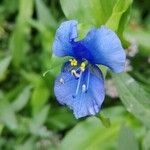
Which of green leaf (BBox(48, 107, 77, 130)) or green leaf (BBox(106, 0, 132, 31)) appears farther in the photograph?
green leaf (BBox(48, 107, 77, 130))

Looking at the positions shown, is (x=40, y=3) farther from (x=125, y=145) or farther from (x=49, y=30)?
(x=125, y=145)

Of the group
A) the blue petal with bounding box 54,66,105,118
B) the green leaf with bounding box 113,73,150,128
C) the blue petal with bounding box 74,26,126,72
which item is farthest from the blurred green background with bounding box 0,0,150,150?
the blue petal with bounding box 74,26,126,72

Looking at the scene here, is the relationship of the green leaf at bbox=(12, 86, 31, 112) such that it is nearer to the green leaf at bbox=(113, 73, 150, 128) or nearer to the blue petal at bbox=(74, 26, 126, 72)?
the green leaf at bbox=(113, 73, 150, 128)

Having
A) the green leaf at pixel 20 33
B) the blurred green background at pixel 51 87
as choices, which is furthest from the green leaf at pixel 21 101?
the green leaf at pixel 20 33

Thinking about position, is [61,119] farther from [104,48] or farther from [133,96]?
[104,48]

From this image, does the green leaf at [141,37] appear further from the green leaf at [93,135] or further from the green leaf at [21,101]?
the green leaf at [21,101]

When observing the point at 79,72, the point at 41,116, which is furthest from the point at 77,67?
the point at 41,116
